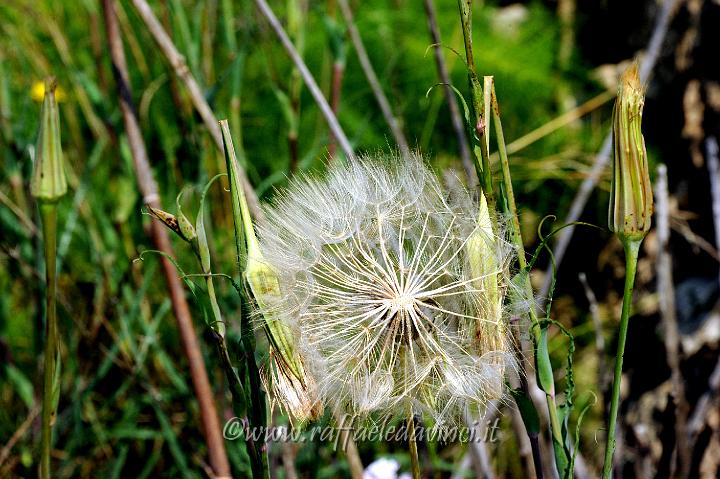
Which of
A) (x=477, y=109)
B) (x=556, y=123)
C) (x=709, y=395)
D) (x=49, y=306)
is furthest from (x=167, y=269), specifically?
(x=556, y=123)

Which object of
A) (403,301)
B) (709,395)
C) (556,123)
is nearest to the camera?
(403,301)

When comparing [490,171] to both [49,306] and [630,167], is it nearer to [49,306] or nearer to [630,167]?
[630,167]

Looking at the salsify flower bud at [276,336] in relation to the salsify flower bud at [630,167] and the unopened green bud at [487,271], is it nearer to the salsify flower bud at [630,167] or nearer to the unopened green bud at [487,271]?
the unopened green bud at [487,271]

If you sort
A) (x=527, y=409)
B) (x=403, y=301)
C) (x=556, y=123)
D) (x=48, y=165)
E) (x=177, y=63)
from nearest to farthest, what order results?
(x=48, y=165) < (x=527, y=409) < (x=403, y=301) < (x=177, y=63) < (x=556, y=123)

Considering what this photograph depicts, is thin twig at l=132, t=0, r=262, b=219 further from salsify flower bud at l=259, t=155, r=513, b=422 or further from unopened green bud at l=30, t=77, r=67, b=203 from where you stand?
unopened green bud at l=30, t=77, r=67, b=203

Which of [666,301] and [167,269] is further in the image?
[666,301]

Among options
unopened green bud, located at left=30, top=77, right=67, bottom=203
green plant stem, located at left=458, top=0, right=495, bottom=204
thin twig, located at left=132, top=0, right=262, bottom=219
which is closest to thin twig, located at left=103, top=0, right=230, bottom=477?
thin twig, located at left=132, top=0, right=262, bottom=219
